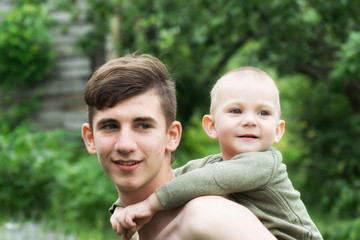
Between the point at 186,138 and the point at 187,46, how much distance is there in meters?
2.43

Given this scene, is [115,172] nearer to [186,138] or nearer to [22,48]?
[22,48]

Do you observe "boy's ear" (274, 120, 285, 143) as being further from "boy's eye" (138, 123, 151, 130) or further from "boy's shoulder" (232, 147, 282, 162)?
"boy's eye" (138, 123, 151, 130)

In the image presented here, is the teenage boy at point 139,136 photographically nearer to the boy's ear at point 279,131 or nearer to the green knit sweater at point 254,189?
the green knit sweater at point 254,189

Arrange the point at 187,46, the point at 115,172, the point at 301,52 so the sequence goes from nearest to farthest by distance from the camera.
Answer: the point at 115,172 < the point at 301,52 < the point at 187,46

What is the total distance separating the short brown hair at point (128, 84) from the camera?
2.08 m

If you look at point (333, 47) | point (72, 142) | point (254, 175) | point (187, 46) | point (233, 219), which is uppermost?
point (187, 46)

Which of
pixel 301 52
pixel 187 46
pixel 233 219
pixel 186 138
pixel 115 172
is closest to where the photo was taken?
pixel 233 219

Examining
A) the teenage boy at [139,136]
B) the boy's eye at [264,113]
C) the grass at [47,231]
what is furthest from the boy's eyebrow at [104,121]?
the grass at [47,231]

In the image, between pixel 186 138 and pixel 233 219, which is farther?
pixel 186 138

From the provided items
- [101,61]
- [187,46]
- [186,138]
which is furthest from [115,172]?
[186,138]

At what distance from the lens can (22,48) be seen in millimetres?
9836

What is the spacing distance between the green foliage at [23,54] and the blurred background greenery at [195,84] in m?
0.02

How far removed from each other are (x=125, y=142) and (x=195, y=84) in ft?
27.1

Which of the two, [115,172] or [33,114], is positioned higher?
[33,114]
